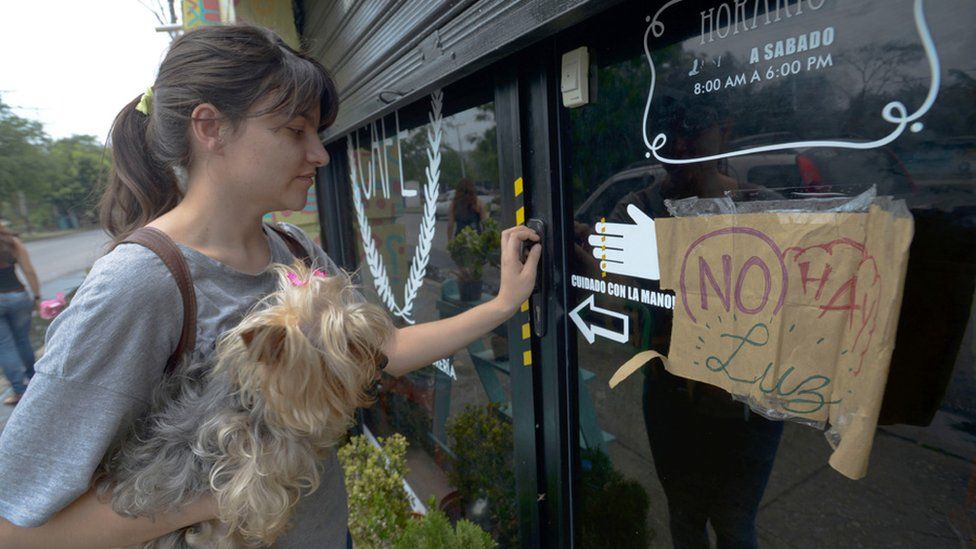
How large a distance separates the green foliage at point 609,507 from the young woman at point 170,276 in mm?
680

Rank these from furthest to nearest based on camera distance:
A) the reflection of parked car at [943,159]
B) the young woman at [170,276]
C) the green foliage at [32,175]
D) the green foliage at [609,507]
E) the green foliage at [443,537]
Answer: the green foliage at [32,175] → the green foliage at [443,537] → the green foliage at [609,507] → the young woman at [170,276] → the reflection of parked car at [943,159]

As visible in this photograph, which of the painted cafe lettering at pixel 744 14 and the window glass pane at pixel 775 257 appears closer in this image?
the window glass pane at pixel 775 257

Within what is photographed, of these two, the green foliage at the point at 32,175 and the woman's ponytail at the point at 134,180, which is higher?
the green foliage at the point at 32,175

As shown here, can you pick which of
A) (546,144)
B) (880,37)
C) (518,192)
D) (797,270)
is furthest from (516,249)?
(880,37)

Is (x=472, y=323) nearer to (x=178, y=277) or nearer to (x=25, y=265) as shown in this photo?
(x=178, y=277)

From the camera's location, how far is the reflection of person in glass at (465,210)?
206 centimetres

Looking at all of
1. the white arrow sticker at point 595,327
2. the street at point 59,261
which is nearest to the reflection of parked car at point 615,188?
the white arrow sticker at point 595,327

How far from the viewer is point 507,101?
1674 millimetres

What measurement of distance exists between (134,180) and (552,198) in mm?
1133

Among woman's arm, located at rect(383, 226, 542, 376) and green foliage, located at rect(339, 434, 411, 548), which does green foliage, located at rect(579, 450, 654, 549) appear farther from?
green foliage, located at rect(339, 434, 411, 548)

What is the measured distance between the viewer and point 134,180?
1.22m

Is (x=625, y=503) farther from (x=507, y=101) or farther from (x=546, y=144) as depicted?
(x=507, y=101)

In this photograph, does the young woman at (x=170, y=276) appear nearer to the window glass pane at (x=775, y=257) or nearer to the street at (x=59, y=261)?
the window glass pane at (x=775, y=257)

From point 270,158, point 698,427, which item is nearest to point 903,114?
point 698,427
